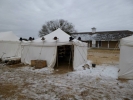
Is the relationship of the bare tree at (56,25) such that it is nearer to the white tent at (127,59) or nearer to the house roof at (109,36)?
the house roof at (109,36)

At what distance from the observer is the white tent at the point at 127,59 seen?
6.28 meters

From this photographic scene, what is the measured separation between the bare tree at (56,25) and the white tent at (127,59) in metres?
24.4

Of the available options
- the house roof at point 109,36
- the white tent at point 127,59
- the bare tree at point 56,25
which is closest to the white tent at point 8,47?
the white tent at point 127,59

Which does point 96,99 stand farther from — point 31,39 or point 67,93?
point 31,39

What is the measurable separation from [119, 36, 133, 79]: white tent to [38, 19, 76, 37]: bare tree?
960 inches

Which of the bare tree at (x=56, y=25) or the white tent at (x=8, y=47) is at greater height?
the bare tree at (x=56, y=25)

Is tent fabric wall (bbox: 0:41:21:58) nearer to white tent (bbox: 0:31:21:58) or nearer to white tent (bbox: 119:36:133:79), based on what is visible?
white tent (bbox: 0:31:21:58)

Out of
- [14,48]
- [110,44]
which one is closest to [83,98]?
[14,48]

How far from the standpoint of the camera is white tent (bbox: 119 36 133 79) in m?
6.28

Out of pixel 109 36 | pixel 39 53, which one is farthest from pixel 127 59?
pixel 109 36

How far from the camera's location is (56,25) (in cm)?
3080

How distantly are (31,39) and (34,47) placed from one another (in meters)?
0.76

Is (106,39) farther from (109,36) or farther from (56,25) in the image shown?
(56,25)

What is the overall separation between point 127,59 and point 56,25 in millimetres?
26297
